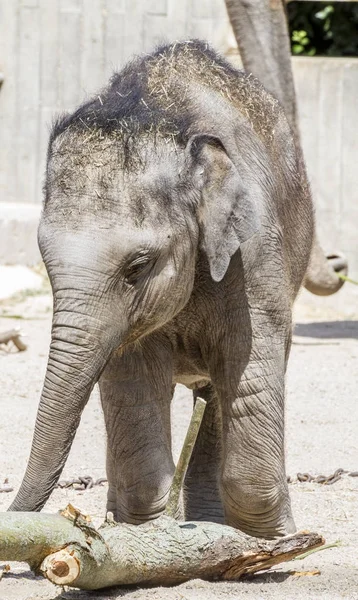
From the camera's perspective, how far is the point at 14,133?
1205 cm

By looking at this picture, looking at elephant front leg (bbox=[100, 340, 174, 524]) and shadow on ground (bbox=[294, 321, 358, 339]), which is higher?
elephant front leg (bbox=[100, 340, 174, 524])

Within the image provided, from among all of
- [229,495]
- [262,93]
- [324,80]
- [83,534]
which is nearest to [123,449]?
[229,495]

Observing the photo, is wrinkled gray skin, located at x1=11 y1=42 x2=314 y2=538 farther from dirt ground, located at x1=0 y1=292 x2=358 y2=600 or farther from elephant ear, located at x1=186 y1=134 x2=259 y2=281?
dirt ground, located at x1=0 y1=292 x2=358 y2=600

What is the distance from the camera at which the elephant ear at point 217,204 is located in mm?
3971

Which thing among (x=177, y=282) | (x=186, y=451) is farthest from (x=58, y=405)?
(x=177, y=282)

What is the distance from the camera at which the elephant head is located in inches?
140

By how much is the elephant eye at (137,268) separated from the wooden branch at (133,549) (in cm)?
73

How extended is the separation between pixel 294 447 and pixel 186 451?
9.42 ft

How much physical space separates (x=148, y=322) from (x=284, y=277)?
23.6 inches

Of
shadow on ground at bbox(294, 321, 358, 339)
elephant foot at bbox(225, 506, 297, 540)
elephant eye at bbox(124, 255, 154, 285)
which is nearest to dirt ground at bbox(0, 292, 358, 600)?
shadow on ground at bbox(294, 321, 358, 339)

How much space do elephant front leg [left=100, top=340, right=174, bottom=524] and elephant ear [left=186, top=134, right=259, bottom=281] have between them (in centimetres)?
61

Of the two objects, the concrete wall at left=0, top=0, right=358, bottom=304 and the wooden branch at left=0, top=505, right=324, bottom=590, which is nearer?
the wooden branch at left=0, top=505, right=324, bottom=590

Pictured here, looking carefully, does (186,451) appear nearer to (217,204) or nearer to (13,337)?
(217,204)

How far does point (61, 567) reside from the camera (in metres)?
3.31
